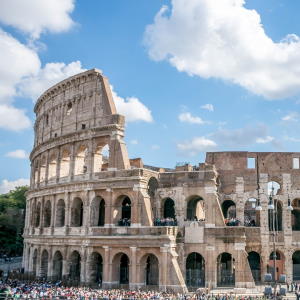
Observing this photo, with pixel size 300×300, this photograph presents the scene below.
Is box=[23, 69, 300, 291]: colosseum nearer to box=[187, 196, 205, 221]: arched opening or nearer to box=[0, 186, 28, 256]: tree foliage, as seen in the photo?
box=[187, 196, 205, 221]: arched opening

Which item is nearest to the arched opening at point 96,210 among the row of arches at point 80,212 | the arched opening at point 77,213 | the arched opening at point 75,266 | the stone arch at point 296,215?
the row of arches at point 80,212

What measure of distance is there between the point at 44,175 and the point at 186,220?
15693mm

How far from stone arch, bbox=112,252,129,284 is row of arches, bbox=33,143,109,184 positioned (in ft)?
22.8

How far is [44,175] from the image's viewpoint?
4125 centimetres

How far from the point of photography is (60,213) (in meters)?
36.9

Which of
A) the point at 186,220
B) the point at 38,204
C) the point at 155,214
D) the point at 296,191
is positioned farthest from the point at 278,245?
the point at 38,204

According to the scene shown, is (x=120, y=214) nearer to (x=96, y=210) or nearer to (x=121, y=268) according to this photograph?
(x=96, y=210)

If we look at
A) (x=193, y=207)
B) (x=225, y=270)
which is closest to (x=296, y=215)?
(x=225, y=270)

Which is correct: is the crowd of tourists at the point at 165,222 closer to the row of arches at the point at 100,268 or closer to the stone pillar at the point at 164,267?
the row of arches at the point at 100,268

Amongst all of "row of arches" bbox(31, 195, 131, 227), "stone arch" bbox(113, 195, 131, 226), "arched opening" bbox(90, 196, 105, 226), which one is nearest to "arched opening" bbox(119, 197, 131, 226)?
"row of arches" bbox(31, 195, 131, 227)

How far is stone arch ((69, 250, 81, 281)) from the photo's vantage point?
34531 mm

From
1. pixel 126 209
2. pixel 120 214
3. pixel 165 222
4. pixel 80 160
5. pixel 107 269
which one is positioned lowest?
pixel 107 269

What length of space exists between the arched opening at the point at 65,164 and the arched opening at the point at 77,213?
3.13 metres

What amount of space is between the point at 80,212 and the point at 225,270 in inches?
494
